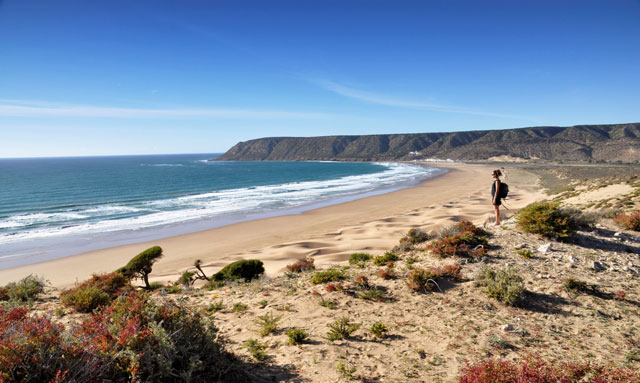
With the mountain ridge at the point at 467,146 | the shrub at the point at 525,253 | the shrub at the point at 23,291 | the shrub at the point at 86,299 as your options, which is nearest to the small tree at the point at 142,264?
Result: the shrub at the point at 23,291

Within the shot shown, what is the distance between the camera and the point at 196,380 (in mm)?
3777

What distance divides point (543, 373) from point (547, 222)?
7.04m

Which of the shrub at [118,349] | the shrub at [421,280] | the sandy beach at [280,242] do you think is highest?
the shrub at [118,349]

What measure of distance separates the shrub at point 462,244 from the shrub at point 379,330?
13.2 feet

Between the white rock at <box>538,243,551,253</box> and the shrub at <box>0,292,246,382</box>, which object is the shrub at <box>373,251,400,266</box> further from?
the shrub at <box>0,292,246,382</box>

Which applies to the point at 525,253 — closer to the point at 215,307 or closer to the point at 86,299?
the point at 215,307

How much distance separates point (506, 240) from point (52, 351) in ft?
34.0

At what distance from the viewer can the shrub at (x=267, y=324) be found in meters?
5.49

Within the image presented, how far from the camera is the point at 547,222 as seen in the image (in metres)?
9.26

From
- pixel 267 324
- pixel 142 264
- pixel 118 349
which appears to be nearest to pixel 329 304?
pixel 267 324

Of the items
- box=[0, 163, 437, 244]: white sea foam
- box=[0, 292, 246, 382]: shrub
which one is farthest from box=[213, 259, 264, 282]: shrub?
box=[0, 163, 437, 244]: white sea foam

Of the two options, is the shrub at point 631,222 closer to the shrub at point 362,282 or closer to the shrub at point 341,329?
the shrub at point 362,282

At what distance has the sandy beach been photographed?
45.9 feet

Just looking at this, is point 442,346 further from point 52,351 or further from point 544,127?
point 544,127
